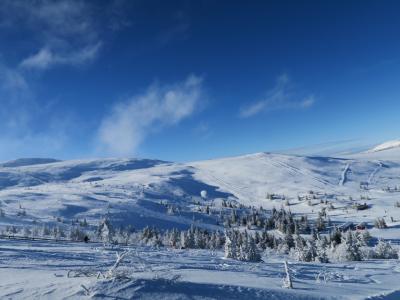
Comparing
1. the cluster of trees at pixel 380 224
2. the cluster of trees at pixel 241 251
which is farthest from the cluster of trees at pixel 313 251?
the cluster of trees at pixel 380 224

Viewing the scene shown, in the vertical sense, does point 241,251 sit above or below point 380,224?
below

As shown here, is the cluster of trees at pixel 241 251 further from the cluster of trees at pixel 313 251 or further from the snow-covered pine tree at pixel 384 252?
the snow-covered pine tree at pixel 384 252

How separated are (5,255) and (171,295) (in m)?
18.9

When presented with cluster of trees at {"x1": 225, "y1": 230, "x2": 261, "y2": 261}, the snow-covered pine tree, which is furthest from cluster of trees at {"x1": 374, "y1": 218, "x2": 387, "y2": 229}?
cluster of trees at {"x1": 225, "y1": 230, "x2": 261, "y2": 261}

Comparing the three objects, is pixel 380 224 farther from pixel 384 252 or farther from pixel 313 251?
pixel 313 251

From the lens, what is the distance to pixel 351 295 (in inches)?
640

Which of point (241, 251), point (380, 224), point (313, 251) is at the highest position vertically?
point (380, 224)

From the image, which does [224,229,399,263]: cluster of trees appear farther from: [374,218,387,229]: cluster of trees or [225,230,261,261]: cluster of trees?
[374,218,387,229]: cluster of trees

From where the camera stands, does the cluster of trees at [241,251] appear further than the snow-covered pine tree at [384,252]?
No

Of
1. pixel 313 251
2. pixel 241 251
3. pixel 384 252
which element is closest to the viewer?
pixel 241 251

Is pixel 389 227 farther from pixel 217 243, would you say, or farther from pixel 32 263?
pixel 32 263

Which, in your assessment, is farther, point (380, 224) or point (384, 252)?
point (380, 224)

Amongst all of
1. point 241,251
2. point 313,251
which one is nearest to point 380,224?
point 313,251

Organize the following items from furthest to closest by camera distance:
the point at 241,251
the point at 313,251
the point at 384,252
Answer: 1. the point at 384,252
2. the point at 313,251
3. the point at 241,251
